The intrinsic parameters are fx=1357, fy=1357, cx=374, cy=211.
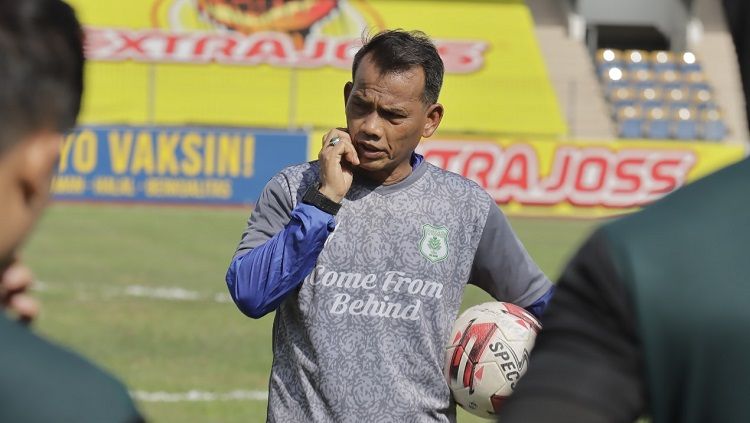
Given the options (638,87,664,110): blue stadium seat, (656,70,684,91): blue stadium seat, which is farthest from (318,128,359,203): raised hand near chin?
(656,70,684,91): blue stadium seat

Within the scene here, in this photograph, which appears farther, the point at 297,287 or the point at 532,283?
the point at 532,283

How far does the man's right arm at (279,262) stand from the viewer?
3.81m

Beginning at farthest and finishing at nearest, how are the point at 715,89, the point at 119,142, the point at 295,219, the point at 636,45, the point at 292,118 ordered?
1. the point at 636,45
2. the point at 715,89
3. the point at 292,118
4. the point at 119,142
5. the point at 295,219

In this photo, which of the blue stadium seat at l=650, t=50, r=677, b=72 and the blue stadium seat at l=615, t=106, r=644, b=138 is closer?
the blue stadium seat at l=615, t=106, r=644, b=138

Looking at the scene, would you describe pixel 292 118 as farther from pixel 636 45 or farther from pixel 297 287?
pixel 297 287

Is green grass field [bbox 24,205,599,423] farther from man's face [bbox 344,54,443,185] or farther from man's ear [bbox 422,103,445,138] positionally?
man's face [bbox 344,54,443,185]

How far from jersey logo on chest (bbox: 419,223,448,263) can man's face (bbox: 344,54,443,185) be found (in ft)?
0.69

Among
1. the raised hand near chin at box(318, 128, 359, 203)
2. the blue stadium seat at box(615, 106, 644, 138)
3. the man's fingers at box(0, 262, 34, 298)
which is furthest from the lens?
the blue stadium seat at box(615, 106, 644, 138)

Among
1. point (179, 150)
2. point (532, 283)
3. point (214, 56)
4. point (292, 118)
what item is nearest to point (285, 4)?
point (214, 56)

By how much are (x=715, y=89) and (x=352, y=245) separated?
1159 inches

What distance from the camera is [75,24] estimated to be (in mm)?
1610

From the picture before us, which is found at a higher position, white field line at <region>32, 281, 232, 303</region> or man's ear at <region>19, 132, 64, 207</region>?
man's ear at <region>19, 132, 64, 207</region>

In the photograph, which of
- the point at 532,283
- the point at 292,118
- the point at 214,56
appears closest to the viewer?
the point at 532,283

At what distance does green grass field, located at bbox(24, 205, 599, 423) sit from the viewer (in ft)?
29.2
